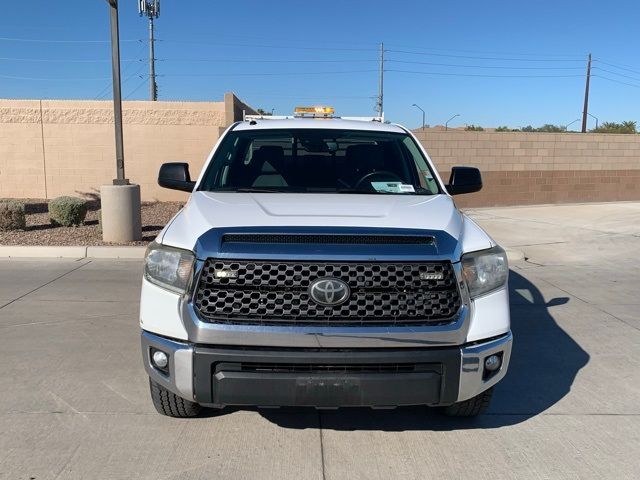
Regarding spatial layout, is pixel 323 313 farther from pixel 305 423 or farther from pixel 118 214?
pixel 118 214

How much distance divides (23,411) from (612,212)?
15041 millimetres

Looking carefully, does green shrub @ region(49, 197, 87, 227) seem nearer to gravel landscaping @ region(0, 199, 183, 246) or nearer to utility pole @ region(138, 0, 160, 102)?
gravel landscaping @ region(0, 199, 183, 246)

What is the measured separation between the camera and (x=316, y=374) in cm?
298

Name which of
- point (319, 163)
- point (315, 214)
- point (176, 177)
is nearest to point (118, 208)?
point (176, 177)

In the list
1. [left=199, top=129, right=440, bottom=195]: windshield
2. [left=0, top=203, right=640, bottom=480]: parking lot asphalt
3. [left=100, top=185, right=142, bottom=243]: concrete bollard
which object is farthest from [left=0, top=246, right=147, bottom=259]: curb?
[left=199, top=129, right=440, bottom=195]: windshield

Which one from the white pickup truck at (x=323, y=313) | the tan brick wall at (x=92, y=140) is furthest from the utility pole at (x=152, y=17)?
the white pickup truck at (x=323, y=313)

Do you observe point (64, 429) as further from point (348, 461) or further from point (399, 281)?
point (399, 281)

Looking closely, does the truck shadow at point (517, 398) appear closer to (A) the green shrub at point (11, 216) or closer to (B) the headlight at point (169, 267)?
(B) the headlight at point (169, 267)

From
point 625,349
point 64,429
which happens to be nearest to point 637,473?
point 625,349

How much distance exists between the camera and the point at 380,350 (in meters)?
2.99

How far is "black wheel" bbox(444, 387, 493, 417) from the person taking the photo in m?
3.59

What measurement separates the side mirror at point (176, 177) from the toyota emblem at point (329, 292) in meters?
2.18

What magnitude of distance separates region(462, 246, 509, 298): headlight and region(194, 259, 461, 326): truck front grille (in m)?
0.30

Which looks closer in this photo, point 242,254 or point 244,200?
point 242,254
